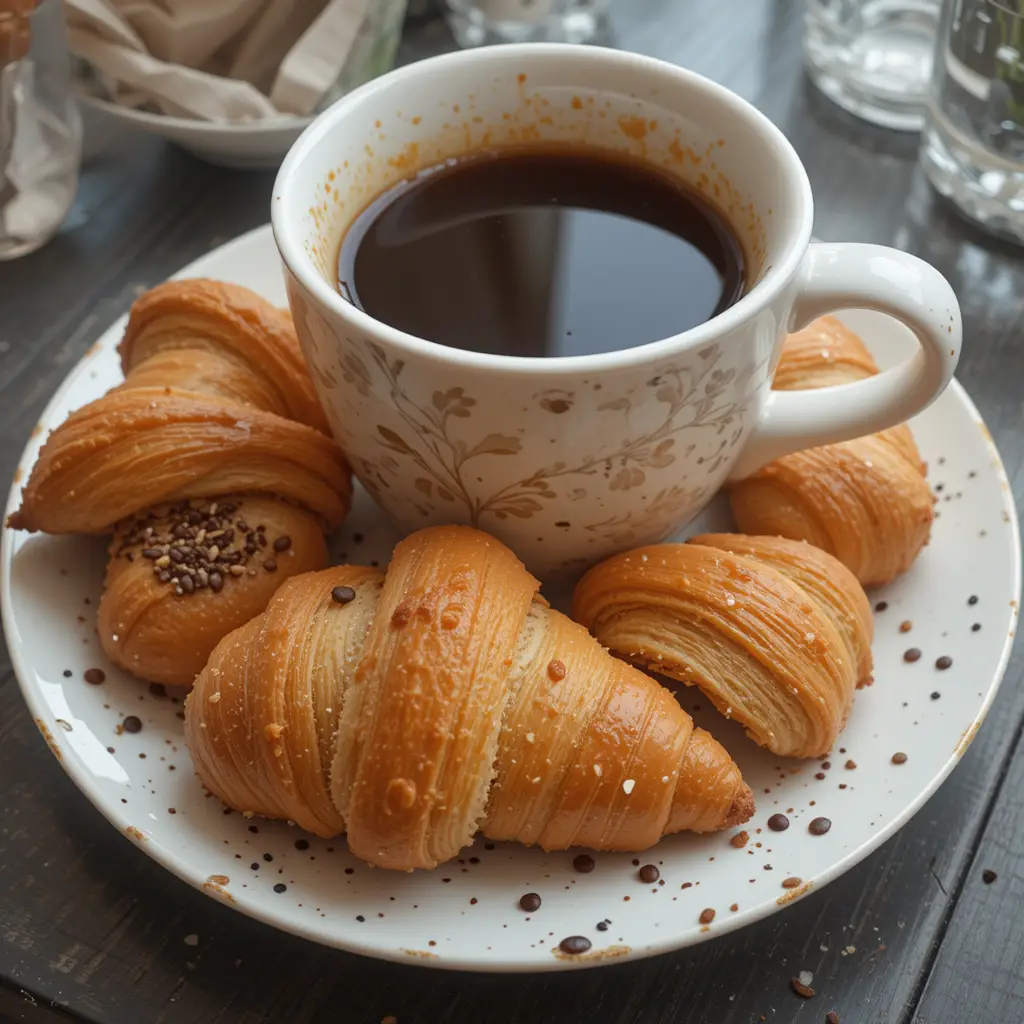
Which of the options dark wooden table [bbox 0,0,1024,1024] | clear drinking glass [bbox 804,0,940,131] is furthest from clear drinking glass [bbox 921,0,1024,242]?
dark wooden table [bbox 0,0,1024,1024]

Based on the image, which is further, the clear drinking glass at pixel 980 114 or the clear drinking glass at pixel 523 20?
the clear drinking glass at pixel 523 20

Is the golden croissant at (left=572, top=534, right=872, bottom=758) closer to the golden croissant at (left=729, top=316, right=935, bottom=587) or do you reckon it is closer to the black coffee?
the golden croissant at (left=729, top=316, right=935, bottom=587)

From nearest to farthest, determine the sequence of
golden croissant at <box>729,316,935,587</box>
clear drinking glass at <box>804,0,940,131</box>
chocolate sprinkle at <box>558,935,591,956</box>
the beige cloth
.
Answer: chocolate sprinkle at <box>558,935,591,956</box> < golden croissant at <box>729,316,935,587</box> < the beige cloth < clear drinking glass at <box>804,0,940,131</box>

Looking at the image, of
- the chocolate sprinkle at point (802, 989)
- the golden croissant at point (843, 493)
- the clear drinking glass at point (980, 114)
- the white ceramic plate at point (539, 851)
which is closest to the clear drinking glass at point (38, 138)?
the white ceramic plate at point (539, 851)

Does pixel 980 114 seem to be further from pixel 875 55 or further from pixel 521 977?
pixel 521 977

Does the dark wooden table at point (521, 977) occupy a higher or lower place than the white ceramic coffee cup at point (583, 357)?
lower

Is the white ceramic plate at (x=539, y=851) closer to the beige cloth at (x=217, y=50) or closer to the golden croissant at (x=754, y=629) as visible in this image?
→ the golden croissant at (x=754, y=629)
